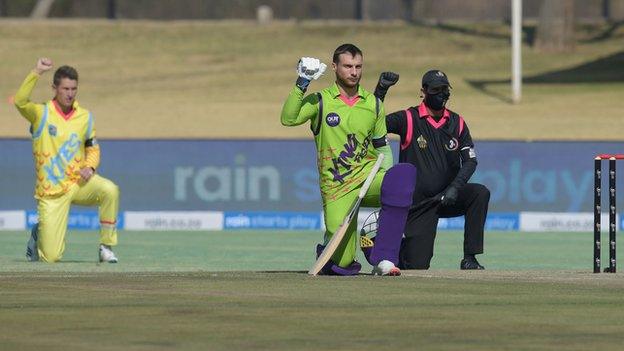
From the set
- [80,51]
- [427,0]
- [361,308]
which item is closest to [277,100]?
[80,51]

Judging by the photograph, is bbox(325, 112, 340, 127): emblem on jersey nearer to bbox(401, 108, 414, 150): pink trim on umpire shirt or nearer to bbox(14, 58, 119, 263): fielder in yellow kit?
bbox(401, 108, 414, 150): pink trim on umpire shirt

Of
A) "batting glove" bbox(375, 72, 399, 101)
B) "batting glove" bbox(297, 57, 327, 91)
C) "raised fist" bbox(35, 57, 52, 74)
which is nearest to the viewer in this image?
"batting glove" bbox(297, 57, 327, 91)

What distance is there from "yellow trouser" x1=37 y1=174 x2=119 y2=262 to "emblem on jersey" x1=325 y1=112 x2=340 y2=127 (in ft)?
12.8

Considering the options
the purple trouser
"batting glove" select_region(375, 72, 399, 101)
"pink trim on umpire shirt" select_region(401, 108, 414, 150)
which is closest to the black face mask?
"pink trim on umpire shirt" select_region(401, 108, 414, 150)

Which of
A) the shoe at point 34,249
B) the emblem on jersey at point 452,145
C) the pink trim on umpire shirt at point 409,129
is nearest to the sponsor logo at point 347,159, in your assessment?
the pink trim on umpire shirt at point 409,129

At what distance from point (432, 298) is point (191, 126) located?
84.6 ft

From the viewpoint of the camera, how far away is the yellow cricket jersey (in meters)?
16.8

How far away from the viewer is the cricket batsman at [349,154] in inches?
524


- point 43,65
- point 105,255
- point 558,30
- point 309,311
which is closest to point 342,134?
point 309,311

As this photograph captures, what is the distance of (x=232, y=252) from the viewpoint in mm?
19484

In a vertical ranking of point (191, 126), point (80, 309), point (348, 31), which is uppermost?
point (348, 31)

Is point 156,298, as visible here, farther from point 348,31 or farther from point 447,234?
point 348,31

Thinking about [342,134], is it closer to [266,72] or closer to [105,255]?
[105,255]

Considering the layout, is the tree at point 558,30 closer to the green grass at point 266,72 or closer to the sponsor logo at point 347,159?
the green grass at point 266,72
